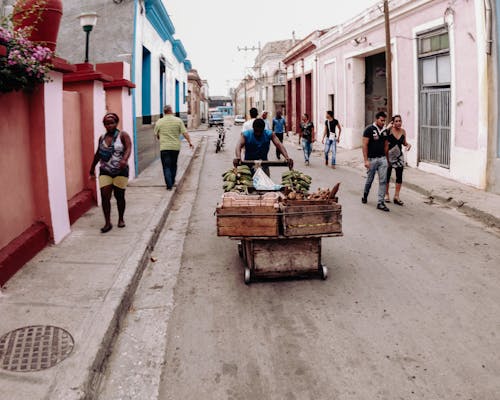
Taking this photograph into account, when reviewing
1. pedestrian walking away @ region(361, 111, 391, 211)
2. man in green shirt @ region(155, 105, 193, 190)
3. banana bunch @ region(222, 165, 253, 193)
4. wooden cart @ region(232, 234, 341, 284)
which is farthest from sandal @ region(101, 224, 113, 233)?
pedestrian walking away @ region(361, 111, 391, 211)

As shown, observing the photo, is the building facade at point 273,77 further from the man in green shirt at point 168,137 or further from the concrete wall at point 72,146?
the concrete wall at point 72,146

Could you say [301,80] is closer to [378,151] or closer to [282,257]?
[378,151]

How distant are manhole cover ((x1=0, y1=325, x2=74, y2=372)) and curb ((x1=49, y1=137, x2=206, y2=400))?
0.20m

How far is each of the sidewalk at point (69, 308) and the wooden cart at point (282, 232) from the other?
48.4 inches

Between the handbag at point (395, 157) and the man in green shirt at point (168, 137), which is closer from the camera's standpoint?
the handbag at point (395, 157)

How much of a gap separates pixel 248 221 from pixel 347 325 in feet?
4.77

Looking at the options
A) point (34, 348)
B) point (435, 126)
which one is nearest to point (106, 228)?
point (34, 348)

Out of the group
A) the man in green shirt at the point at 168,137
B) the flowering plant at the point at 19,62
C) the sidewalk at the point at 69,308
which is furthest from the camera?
the man in green shirt at the point at 168,137

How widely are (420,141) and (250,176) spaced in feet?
32.4

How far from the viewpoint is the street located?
3.56 m

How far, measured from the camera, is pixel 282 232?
A: 538cm

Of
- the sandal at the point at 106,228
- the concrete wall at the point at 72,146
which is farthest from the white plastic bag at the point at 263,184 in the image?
the concrete wall at the point at 72,146

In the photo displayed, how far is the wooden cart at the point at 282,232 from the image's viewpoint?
533 cm

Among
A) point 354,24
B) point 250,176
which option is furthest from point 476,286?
point 354,24
